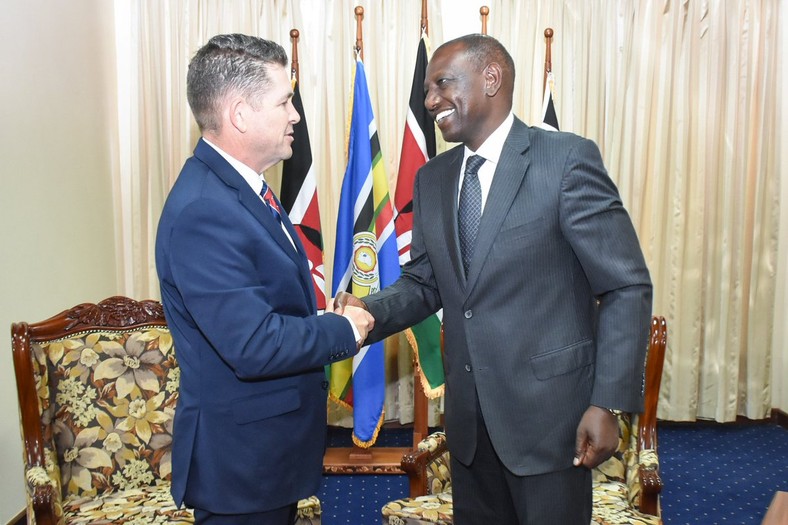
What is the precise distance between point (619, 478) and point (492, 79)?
1.58m

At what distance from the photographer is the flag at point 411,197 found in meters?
3.60

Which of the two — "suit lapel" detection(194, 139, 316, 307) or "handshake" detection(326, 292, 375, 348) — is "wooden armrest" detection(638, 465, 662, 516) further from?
"suit lapel" detection(194, 139, 316, 307)

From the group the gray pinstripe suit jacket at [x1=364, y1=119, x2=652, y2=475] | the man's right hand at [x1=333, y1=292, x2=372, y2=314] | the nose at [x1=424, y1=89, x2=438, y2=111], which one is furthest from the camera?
the man's right hand at [x1=333, y1=292, x2=372, y2=314]

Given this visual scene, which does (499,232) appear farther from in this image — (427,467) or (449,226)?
(427,467)

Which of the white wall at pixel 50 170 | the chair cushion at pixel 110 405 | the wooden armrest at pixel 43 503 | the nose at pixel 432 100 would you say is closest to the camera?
the nose at pixel 432 100

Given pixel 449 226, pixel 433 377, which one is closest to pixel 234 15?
pixel 433 377

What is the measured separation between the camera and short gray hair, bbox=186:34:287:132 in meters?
1.61

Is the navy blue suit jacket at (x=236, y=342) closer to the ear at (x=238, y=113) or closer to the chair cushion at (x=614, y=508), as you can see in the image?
the ear at (x=238, y=113)

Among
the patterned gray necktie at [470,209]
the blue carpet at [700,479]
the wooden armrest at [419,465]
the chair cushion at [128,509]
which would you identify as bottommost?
the blue carpet at [700,479]

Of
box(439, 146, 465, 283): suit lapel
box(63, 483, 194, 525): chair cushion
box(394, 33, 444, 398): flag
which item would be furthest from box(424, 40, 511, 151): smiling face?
box(394, 33, 444, 398): flag

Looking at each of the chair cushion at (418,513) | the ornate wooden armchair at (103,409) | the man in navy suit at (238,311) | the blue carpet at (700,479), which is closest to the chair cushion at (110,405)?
the ornate wooden armchair at (103,409)

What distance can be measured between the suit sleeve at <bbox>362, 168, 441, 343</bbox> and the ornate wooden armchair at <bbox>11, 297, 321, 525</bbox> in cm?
74

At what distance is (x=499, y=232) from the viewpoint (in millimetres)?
1678

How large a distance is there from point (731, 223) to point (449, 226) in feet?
10.5
